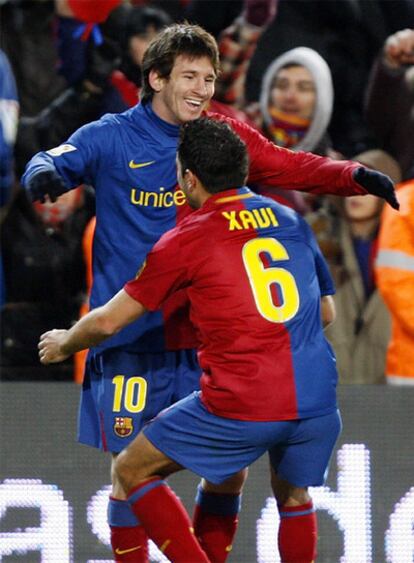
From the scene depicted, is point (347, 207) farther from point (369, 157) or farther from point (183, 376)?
point (183, 376)

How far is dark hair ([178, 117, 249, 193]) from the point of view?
3.41 meters

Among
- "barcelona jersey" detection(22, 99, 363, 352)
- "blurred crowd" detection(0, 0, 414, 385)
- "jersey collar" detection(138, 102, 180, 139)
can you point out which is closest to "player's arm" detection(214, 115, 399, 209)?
"barcelona jersey" detection(22, 99, 363, 352)

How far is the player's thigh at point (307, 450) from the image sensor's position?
342 centimetres

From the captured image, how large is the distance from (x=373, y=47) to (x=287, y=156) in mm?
1832

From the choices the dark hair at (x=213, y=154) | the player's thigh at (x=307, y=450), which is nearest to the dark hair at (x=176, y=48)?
the dark hair at (x=213, y=154)

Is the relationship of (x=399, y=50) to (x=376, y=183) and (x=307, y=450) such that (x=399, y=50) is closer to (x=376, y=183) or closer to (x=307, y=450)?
(x=376, y=183)

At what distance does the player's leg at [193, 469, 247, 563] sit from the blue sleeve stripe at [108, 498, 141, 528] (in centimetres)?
24

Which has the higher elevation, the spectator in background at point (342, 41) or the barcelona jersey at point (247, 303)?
the spectator in background at point (342, 41)

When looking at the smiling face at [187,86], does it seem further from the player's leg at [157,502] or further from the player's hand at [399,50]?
the player's hand at [399,50]

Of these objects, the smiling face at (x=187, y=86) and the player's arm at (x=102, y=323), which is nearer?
the player's arm at (x=102, y=323)

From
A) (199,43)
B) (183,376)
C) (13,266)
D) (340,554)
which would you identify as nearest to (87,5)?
(13,266)

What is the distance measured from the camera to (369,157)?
528cm

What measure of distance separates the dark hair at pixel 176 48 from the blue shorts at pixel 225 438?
0.97 metres

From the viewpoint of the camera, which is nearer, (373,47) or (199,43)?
(199,43)
